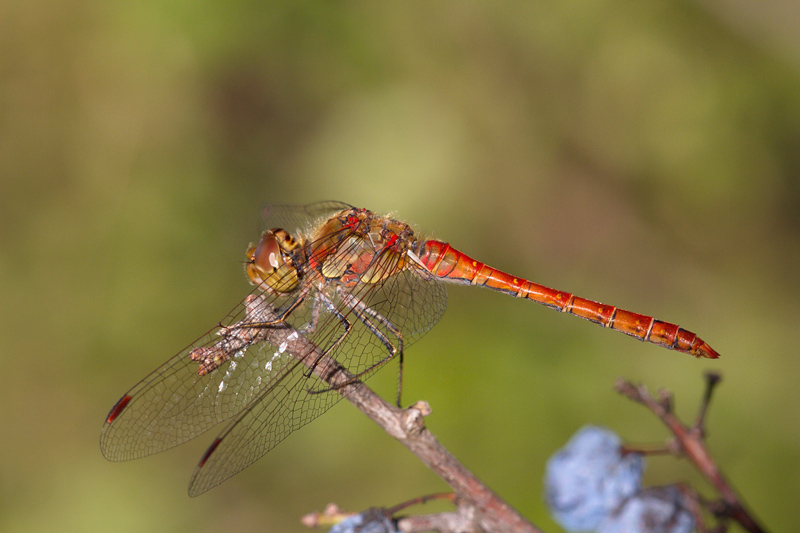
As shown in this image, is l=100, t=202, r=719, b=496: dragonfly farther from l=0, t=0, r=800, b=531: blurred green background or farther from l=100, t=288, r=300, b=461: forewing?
l=0, t=0, r=800, b=531: blurred green background

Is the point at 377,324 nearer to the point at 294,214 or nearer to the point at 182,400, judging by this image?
the point at 182,400

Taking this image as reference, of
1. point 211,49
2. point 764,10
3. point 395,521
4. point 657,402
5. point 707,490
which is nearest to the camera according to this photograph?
point 395,521

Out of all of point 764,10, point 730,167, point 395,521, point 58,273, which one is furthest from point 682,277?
point 58,273

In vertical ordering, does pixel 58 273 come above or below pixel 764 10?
above

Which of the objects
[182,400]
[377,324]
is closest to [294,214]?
[377,324]

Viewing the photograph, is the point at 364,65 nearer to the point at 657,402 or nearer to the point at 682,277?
the point at 682,277

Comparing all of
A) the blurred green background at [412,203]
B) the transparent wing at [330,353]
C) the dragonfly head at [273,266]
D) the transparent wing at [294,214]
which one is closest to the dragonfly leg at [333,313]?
the transparent wing at [330,353]
